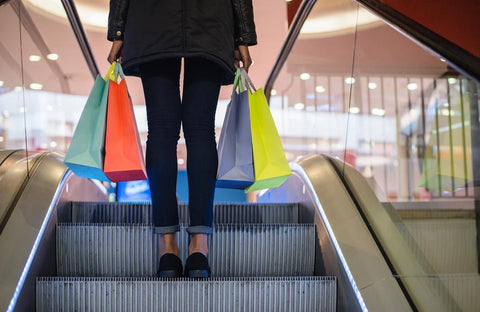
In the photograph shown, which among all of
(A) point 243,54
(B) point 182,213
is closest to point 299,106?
(B) point 182,213

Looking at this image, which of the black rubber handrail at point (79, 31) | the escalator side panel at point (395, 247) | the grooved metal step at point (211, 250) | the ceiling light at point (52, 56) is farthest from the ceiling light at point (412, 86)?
the ceiling light at point (52, 56)

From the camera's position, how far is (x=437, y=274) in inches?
77.7

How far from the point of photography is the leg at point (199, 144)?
2443 mm

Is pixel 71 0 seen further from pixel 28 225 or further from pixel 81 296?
pixel 81 296

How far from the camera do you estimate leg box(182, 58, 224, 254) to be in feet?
8.02

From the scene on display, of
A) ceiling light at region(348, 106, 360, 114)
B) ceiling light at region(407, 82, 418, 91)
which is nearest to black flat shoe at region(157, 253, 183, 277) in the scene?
ceiling light at region(348, 106, 360, 114)

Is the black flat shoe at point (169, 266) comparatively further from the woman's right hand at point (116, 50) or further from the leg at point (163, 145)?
the woman's right hand at point (116, 50)

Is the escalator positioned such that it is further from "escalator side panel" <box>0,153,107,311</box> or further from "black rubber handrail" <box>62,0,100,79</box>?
"black rubber handrail" <box>62,0,100,79</box>

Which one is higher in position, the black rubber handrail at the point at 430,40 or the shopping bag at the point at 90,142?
the black rubber handrail at the point at 430,40

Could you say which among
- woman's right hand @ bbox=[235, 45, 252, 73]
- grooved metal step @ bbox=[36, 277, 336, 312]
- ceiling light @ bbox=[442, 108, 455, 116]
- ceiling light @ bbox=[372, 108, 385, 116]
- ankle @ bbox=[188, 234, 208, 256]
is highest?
woman's right hand @ bbox=[235, 45, 252, 73]

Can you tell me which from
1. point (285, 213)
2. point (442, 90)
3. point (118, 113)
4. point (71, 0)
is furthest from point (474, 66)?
point (71, 0)

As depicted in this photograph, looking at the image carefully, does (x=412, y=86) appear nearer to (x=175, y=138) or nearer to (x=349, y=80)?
(x=349, y=80)

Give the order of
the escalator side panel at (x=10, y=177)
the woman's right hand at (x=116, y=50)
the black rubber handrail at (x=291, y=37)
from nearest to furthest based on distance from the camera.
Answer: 1. the escalator side panel at (x=10, y=177)
2. the woman's right hand at (x=116, y=50)
3. the black rubber handrail at (x=291, y=37)

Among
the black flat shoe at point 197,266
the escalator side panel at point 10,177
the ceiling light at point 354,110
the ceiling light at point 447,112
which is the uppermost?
the ceiling light at point 354,110
